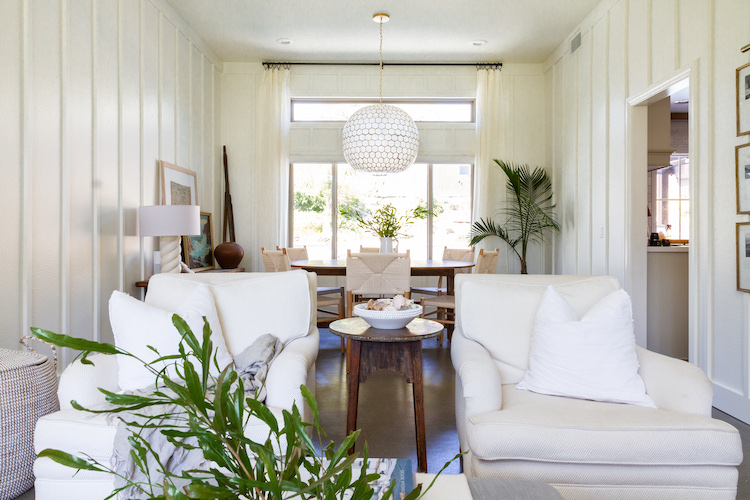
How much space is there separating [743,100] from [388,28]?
3.24 m

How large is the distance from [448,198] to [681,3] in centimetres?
326

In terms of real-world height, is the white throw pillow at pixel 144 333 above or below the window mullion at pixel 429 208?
below

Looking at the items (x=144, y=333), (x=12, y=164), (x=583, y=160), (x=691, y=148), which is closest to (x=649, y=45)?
(x=691, y=148)

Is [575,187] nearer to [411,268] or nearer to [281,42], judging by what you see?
[411,268]

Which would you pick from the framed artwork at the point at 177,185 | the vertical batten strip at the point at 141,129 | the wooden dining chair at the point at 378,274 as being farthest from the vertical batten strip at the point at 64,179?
the wooden dining chair at the point at 378,274

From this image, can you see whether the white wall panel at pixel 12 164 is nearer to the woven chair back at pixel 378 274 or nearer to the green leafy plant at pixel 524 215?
the woven chair back at pixel 378 274

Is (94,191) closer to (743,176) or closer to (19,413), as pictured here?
(19,413)

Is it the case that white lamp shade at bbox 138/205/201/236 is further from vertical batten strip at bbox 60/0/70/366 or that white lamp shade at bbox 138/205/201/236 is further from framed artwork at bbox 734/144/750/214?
framed artwork at bbox 734/144/750/214

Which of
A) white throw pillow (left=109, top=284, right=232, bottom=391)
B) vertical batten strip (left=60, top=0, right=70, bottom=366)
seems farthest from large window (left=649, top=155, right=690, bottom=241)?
vertical batten strip (left=60, top=0, right=70, bottom=366)

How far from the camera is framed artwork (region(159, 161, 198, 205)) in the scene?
4.40m

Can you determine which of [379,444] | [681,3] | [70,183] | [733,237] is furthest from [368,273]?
[681,3]

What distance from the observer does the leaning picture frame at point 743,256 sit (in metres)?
2.71

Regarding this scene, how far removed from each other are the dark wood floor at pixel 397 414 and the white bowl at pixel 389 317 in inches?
23.2

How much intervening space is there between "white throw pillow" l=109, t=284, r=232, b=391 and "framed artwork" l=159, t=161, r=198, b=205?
8.45ft
